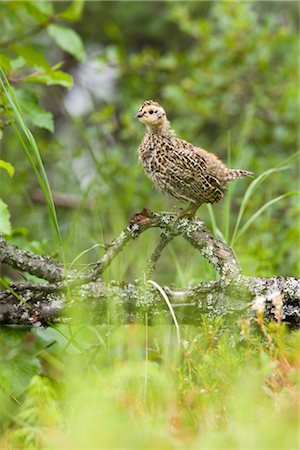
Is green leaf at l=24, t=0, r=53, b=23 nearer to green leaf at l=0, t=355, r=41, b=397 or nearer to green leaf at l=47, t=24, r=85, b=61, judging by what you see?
green leaf at l=47, t=24, r=85, b=61

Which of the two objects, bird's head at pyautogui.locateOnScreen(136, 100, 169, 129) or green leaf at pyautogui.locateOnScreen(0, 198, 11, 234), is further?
bird's head at pyautogui.locateOnScreen(136, 100, 169, 129)

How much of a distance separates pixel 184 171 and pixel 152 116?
Answer: 1.54ft

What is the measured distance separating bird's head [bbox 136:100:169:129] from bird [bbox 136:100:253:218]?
76 mm

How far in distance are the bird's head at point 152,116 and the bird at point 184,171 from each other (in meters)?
0.08

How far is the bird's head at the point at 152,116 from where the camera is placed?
4793mm

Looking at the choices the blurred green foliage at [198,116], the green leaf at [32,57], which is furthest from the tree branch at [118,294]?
the blurred green foliage at [198,116]

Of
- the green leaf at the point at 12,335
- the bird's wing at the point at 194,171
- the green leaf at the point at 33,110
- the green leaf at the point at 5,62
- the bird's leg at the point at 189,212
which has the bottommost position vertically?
→ the green leaf at the point at 12,335

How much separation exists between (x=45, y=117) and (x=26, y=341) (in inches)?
48.7

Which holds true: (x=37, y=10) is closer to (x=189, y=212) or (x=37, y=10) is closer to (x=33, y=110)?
(x=33, y=110)

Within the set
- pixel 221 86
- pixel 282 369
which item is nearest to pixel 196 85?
pixel 221 86

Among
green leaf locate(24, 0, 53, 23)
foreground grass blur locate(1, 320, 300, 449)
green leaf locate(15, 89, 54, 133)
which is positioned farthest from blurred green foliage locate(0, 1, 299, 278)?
foreground grass blur locate(1, 320, 300, 449)

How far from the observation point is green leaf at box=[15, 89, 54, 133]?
187 inches

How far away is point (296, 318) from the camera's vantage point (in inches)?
151

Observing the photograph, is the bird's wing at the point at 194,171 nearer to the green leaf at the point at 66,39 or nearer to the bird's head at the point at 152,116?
the bird's head at the point at 152,116
